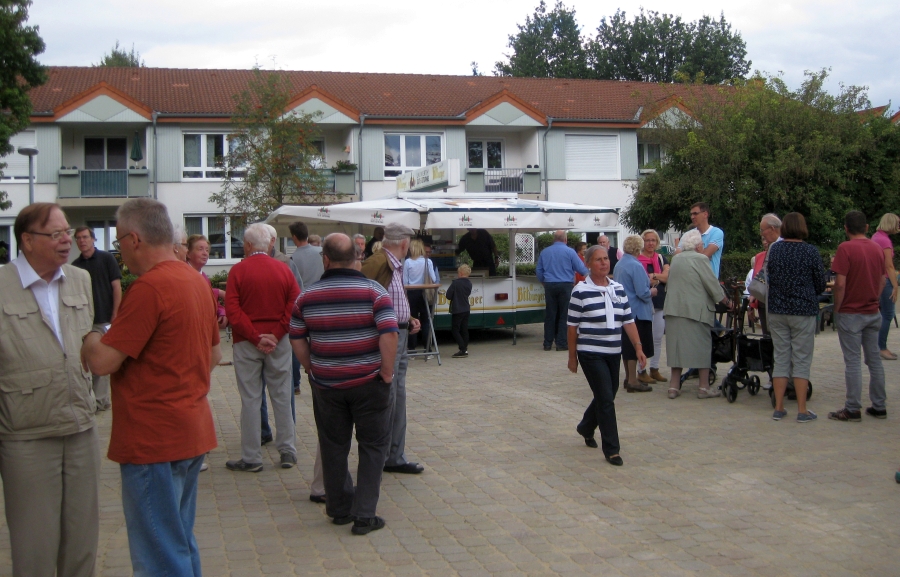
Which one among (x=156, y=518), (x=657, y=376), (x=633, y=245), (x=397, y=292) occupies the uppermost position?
(x=633, y=245)

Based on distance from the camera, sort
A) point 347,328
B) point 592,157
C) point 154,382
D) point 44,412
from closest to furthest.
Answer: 1. point 154,382
2. point 44,412
3. point 347,328
4. point 592,157

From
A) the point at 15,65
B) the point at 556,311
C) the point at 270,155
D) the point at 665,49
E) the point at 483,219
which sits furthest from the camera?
the point at 665,49

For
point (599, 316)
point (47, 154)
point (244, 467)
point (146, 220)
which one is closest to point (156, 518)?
point (146, 220)

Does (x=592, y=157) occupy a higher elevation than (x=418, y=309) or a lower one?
higher

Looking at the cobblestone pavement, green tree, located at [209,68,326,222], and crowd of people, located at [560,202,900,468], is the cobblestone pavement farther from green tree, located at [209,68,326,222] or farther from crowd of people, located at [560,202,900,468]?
green tree, located at [209,68,326,222]

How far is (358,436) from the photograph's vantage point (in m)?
5.23

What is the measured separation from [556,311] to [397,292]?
319 inches

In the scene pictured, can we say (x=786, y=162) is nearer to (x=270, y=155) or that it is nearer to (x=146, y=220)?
(x=270, y=155)

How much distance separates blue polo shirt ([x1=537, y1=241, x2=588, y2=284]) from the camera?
13977 millimetres

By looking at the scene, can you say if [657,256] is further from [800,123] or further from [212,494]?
[800,123]

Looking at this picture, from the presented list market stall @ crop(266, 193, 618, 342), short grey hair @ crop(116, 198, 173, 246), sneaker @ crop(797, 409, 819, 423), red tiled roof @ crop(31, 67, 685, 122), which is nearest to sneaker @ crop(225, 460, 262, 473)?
short grey hair @ crop(116, 198, 173, 246)

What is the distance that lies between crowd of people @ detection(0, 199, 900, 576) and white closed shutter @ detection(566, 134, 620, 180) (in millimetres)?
24271

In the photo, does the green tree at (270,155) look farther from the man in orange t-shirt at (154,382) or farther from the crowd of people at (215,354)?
the man in orange t-shirt at (154,382)

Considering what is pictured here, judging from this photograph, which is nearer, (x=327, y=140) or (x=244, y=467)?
(x=244, y=467)
